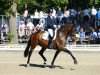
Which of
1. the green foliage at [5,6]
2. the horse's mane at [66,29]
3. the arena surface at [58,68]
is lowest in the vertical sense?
the arena surface at [58,68]

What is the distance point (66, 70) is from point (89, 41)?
10.6m

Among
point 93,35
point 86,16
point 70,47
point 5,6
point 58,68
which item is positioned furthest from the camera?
point 5,6

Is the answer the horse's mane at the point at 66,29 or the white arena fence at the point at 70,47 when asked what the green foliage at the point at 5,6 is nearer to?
the white arena fence at the point at 70,47

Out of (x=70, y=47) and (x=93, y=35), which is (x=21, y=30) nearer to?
(x=70, y=47)

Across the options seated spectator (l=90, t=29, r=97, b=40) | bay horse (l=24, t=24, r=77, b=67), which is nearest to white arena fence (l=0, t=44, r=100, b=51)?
seated spectator (l=90, t=29, r=97, b=40)

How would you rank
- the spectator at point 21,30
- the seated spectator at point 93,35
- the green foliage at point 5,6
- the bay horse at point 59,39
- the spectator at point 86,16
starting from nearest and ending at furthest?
the bay horse at point 59,39 → the seated spectator at point 93,35 → the spectator at point 86,16 → the spectator at point 21,30 → the green foliage at point 5,6

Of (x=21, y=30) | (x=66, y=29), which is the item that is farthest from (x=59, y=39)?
(x=21, y=30)

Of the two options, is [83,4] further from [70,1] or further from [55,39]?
[55,39]

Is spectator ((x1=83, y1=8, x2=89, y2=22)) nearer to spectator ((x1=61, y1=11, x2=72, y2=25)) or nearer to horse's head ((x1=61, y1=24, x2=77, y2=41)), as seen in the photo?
spectator ((x1=61, y1=11, x2=72, y2=25))

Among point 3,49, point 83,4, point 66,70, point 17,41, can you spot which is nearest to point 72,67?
point 66,70

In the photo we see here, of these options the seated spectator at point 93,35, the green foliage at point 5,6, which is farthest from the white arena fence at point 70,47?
the green foliage at point 5,6

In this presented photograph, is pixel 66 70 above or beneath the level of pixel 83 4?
beneath

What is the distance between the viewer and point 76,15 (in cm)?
2692

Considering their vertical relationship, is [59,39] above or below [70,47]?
above
